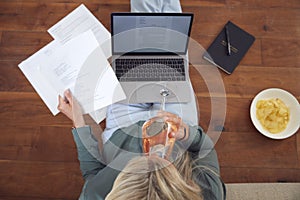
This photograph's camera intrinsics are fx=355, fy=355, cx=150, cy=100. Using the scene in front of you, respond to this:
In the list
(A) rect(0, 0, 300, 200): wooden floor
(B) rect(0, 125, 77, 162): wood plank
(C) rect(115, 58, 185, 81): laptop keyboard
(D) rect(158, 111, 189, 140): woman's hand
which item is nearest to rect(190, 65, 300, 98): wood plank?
(A) rect(0, 0, 300, 200): wooden floor

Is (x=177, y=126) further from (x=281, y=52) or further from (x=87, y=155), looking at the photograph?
(x=281, y=52)

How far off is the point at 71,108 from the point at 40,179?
247 millimetres

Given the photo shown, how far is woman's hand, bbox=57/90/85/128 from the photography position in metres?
1.01

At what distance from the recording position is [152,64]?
1069 mm

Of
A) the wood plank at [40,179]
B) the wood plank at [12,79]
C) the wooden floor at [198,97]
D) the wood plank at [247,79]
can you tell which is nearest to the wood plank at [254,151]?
the wooden floor at [198,97]

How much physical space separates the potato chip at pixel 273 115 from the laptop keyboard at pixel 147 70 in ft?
0.88

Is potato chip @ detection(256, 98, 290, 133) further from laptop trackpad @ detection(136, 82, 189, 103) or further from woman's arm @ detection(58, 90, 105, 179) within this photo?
woman's arm @ detection(58, 90, 105, 179)

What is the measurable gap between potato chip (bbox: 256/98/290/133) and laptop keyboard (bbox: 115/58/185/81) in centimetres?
27

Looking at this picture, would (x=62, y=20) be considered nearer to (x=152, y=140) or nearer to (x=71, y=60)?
(x=71, y=60)

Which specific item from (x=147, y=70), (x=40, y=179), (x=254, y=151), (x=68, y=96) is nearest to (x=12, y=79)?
(x=68, y=96)

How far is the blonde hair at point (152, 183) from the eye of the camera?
0.65m

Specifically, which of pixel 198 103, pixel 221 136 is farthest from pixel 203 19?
pixel 221 136

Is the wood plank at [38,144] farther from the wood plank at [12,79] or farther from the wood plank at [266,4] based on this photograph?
the wood plank at [266,4]

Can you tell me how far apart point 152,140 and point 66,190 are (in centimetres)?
36
